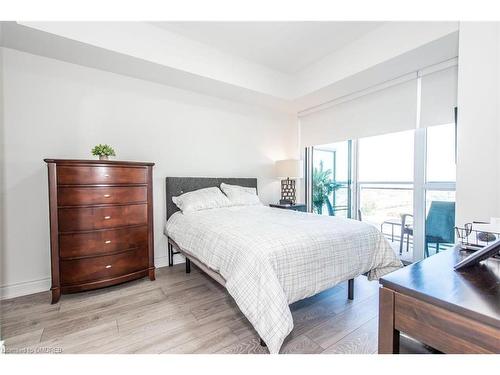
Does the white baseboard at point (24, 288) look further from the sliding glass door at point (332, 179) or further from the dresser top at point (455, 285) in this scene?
the sliding glass door at point (332, 179)

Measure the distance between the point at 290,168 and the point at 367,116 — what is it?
1298 mm

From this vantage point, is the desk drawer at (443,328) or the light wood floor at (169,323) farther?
the light wood floor at (169,323)

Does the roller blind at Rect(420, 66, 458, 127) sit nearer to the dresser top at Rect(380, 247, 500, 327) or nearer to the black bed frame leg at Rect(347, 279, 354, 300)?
the black bed frame leg at Rect(347, 279, 354, 300)

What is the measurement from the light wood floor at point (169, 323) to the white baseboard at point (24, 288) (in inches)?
3.7

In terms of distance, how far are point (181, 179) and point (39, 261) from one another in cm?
166

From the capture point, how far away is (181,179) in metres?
3.09

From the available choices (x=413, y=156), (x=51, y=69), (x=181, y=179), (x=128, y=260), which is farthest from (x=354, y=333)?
(x=51, y=69)

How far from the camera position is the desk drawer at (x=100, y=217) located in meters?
2.04

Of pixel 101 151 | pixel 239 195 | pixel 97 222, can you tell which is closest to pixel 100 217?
pixel 97 222

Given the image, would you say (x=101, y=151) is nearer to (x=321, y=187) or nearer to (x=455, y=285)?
(x=455, y=285)

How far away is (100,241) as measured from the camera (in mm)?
2168

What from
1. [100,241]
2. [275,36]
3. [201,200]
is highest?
[275,36]

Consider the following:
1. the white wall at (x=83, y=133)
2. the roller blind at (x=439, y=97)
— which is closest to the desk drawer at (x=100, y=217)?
the white wall at (x=83, y=133)
